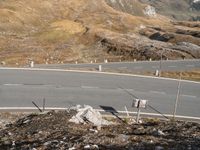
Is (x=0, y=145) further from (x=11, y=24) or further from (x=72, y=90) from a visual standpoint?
(x=11, y=24)

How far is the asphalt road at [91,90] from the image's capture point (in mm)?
26234

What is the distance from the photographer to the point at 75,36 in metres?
97.5

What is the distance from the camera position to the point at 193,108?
27.5 meters

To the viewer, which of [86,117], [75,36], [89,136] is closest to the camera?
[89,136]

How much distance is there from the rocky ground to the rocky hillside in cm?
4090

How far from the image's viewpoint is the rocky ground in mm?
12414

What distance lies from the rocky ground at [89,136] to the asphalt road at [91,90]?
919 cm

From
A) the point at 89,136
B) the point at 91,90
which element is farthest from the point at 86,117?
the point at 91,90

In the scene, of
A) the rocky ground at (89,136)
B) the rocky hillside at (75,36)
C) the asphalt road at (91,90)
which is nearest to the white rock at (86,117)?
the rocky ground at (89,136)

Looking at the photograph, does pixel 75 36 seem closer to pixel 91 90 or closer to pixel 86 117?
pixel 91 90

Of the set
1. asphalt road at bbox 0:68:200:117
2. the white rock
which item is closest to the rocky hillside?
asphalt road at bbox 0:68:200:117

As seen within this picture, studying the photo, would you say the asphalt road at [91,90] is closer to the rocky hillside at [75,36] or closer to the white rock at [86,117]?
the white rock at [86,117]

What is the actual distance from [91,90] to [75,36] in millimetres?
68548

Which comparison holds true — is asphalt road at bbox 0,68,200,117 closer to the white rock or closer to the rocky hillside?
the white rock
